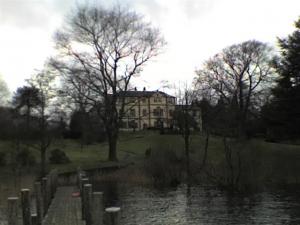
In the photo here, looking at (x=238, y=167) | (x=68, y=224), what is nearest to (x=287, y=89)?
(x=238, y=167)

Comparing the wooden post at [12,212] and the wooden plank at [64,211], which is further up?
the wooden post at [12,212]

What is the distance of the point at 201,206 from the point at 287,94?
794 inches

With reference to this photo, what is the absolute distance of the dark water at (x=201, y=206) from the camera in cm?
1975

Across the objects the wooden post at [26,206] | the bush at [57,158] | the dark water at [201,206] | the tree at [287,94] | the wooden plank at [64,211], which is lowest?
the dark water at [201,206]

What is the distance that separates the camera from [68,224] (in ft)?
59.1

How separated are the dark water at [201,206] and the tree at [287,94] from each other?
40.0ft

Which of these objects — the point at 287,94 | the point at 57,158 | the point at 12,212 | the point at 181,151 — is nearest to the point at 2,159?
the point at 57,158

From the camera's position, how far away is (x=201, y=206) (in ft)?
78.4

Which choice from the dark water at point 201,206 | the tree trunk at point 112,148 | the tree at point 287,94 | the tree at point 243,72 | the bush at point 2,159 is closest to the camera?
the dark water at point 201,206

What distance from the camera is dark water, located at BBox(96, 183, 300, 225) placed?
19.8 metres

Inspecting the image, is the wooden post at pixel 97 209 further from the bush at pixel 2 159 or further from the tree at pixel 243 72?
the tree at pixel 243 72

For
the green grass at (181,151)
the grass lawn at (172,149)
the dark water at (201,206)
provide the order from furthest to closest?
the green grass at (181,151)
the grass lawn at (172,149)
the dark water at (201,206)

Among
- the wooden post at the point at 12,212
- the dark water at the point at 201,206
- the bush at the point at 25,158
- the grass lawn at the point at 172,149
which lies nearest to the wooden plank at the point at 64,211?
the dark water at the point at 201,206

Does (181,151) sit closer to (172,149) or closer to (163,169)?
(172,149)
